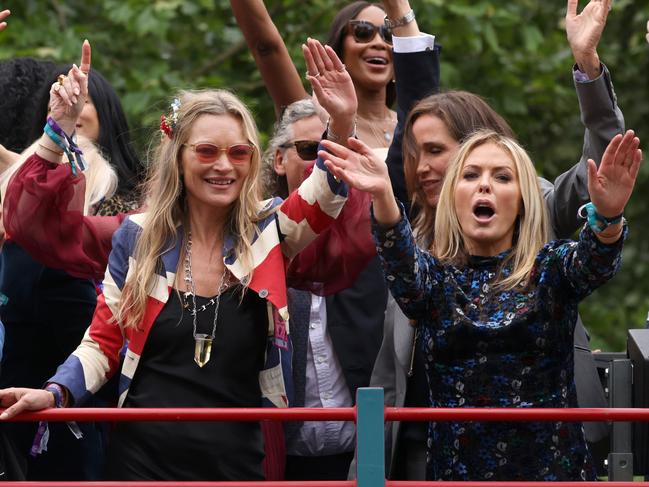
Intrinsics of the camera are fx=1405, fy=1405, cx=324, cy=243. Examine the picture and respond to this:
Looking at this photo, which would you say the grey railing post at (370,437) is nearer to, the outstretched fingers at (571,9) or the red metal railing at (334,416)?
the red metal railing at (334,416)

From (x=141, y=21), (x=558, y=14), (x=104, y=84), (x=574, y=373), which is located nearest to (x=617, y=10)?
(x=558, y=14)

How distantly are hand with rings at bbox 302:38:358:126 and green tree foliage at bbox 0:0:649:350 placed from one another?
4505 millimetres

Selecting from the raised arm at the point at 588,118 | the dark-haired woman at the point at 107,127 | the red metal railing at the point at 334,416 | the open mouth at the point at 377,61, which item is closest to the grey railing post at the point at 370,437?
the red metal railing at the point at 334,416

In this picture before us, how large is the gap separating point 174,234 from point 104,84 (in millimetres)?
1348

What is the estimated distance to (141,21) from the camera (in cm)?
907

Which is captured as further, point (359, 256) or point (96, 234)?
point (96, 234)

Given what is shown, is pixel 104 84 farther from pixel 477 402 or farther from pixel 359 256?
pixel 477 402

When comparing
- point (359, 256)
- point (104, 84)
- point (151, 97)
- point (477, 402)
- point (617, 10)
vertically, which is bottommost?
point (477, 402)

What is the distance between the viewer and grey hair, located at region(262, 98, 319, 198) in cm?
500

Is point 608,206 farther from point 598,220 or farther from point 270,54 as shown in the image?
point 270,54

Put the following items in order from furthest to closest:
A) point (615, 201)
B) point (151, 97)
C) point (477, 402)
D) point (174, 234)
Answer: point (151, 97)
point (174, 234)
point (477, 402)
point (615, 201)

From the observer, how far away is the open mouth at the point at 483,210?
4.11m

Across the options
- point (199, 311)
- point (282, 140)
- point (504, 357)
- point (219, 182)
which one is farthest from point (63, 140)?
point (504, 357)

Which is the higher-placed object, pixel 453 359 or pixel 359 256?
pixel 359 256
